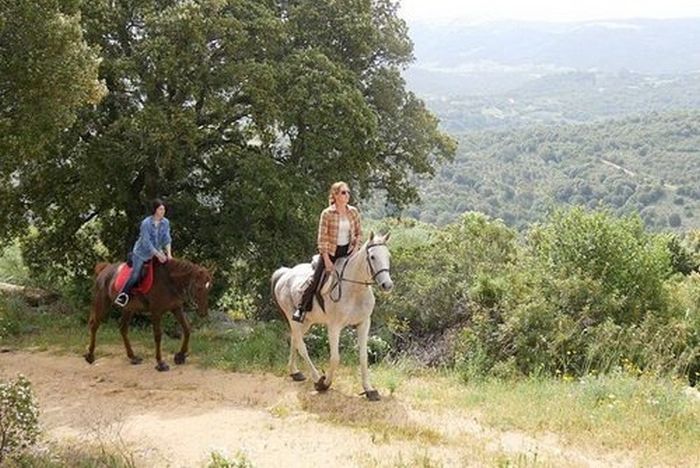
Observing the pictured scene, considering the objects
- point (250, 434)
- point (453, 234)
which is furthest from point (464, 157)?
point (250, 434)

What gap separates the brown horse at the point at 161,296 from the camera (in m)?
12.0

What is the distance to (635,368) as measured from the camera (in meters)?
11.6

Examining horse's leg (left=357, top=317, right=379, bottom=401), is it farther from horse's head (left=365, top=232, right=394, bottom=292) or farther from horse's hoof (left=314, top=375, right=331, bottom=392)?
horse's head (left=365, top=232, right=394, bottom=292)

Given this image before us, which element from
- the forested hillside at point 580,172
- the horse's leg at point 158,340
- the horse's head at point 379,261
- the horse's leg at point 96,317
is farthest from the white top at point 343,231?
the forested hillside at point 580,172

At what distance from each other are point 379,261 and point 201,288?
3.73 metres

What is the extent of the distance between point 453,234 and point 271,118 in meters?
5.67

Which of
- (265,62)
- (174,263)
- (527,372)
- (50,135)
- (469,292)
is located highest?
(265,62)

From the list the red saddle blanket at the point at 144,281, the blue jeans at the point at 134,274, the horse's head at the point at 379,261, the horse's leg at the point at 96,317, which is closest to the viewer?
the horse's head at the point at 379,261

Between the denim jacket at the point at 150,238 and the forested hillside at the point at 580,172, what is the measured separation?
6518 cm

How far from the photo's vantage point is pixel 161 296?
12.4m

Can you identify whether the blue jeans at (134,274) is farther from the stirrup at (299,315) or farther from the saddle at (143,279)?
the stirrup at (299,315)

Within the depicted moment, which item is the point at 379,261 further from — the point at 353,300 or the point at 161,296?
the point at 161,296

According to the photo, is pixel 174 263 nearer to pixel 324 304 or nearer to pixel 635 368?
pixel 324 304

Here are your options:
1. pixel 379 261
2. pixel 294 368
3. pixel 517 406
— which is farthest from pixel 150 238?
pixel 517 406
